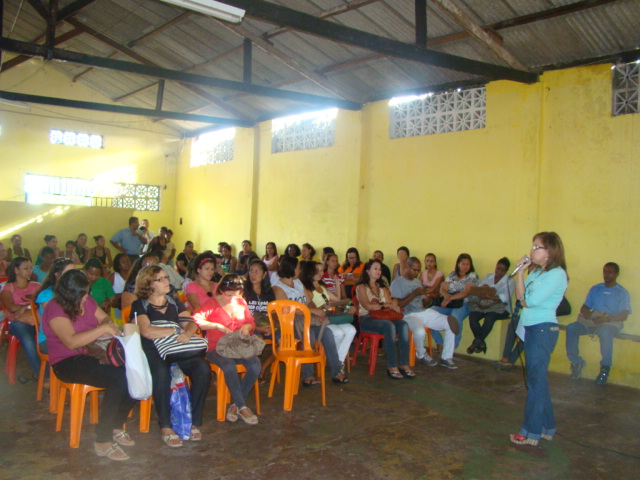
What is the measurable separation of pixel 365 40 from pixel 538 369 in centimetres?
336

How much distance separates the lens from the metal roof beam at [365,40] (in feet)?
16.3

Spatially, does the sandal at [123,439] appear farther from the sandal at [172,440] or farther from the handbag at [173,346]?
the handbag at [173,346]

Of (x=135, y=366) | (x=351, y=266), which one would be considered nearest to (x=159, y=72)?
(x=351, y=266)

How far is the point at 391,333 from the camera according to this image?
548cm

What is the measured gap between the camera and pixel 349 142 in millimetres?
8547

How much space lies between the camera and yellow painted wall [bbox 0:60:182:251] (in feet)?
38.2

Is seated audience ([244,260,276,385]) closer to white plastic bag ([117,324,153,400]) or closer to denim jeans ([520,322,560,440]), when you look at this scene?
white plastic bag ([117,324,153,400])

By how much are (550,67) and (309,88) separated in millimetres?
3646

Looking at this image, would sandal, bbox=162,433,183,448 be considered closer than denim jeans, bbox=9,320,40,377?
Yes

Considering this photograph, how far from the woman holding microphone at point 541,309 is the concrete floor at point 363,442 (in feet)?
1.40

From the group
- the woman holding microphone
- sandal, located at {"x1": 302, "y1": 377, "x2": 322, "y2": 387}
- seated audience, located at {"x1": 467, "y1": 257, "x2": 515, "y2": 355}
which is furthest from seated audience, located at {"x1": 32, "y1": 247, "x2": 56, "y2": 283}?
the woman holding microphone

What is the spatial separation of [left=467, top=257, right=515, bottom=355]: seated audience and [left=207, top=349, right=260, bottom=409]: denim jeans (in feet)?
9.93

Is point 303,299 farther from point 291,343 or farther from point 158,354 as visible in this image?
point 158,354

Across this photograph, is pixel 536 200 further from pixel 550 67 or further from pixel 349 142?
pixel 349 142
